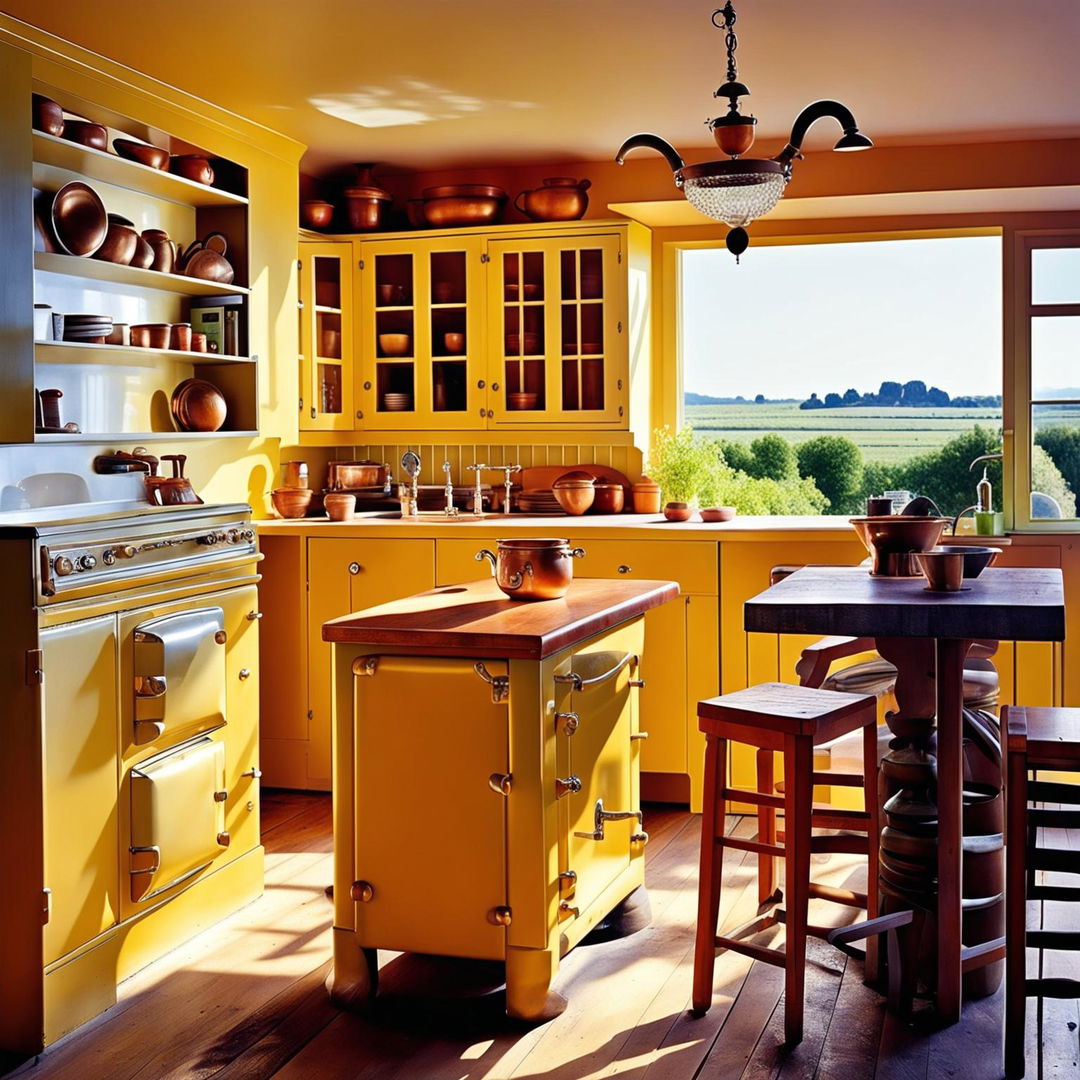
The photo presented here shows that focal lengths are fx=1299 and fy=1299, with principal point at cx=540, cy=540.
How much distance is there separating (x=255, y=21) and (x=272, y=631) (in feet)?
7.93

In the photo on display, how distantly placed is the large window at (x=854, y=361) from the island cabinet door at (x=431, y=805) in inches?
132

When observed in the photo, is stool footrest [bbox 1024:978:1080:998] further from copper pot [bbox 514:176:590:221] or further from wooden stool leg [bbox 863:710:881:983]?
copper pot [bbox 514:176:590:221]

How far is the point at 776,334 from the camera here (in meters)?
5.96

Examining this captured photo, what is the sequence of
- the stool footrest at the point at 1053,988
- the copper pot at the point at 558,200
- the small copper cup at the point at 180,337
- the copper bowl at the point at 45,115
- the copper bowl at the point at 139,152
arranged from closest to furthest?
the stool footrest at the point at 1053,988, the copper bowl at the point at 45,115, the copper bowl at the point at 139,152, the small copper cup at the point at 180,337, the copper pot at the point at 558,200

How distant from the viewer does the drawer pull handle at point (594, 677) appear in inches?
120

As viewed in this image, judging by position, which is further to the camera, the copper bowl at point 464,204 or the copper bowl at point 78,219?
the copper bowl at point 464,204

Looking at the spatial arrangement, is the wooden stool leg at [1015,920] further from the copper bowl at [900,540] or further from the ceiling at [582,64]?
the ceiling at [582,64]

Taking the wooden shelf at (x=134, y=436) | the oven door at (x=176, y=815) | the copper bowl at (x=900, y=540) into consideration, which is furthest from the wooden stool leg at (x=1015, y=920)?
the wooden shelf at (x=134, y=436)

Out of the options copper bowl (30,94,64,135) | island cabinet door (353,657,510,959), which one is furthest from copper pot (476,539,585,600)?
copper bowl (30,94,64,135)

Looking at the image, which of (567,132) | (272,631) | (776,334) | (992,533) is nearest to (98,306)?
(272,631)

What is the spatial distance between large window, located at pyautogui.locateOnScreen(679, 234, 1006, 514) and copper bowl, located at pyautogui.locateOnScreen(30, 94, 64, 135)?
305 centimetres

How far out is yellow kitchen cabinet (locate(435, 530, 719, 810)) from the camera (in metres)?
4.95

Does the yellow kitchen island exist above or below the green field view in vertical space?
below

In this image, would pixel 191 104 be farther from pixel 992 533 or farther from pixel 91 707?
pixel 992 533
